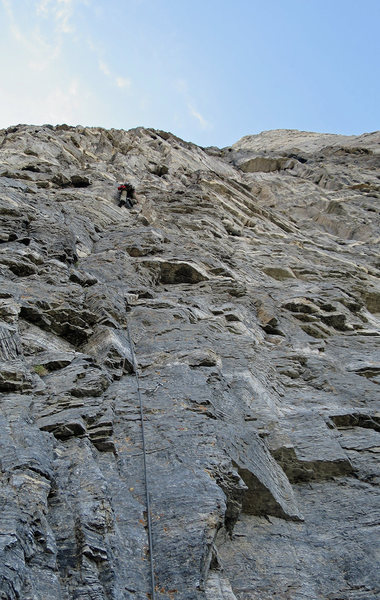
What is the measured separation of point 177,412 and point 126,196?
19076 mm

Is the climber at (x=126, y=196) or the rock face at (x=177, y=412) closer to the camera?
the rock face at (x=177, y=412)

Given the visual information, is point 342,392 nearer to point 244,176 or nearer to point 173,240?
point 173,240

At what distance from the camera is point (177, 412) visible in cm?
861

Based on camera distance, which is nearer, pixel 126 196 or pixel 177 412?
pixel 177 412

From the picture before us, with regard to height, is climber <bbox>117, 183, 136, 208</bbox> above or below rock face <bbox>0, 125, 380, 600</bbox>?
above

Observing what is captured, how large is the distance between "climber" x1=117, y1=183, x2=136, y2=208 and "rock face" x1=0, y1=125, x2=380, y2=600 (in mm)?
2031

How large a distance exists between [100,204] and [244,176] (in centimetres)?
2909

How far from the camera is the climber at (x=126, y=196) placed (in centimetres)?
2517

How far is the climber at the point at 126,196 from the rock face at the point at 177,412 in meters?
2.03

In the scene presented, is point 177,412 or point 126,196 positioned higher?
point 126,196

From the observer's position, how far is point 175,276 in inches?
678

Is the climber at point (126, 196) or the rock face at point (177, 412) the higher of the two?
the climber at point (126, 196)

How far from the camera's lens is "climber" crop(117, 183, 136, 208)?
25.2m

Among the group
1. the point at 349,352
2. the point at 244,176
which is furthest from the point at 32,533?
the point at 244,176
